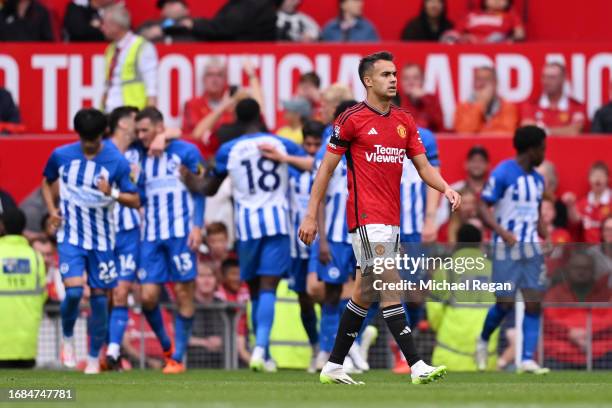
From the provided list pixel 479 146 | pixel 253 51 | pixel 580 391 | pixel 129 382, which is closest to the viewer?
pixel 580 391

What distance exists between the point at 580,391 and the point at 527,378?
2.66 m

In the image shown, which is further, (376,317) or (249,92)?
(249,92)

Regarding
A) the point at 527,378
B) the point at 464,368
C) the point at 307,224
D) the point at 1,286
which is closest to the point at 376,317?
the point at 464,368

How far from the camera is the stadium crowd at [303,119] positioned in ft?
53.9

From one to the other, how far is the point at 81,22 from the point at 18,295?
213 inches

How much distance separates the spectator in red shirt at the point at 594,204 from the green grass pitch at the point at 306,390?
11.2 feet

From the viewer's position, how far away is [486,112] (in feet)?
62.9

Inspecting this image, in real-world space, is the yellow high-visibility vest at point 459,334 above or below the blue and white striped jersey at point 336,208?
below

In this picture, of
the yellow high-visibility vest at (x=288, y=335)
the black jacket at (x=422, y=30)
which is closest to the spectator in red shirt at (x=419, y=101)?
the black jacket at (x=422, y=30)

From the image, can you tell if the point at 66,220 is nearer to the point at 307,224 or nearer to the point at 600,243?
the point at 307,224

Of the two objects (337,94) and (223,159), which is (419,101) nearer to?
(337,94)

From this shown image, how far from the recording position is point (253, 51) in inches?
774

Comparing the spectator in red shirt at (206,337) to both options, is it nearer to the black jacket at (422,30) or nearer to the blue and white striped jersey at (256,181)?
the blue and white striped jersey at (256,181)

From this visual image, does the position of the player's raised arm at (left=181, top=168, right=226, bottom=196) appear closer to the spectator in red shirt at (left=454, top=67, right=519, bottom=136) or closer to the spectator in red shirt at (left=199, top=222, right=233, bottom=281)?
the spectator in red shirt at (left=199, top=222, right=233, bottom=281)
